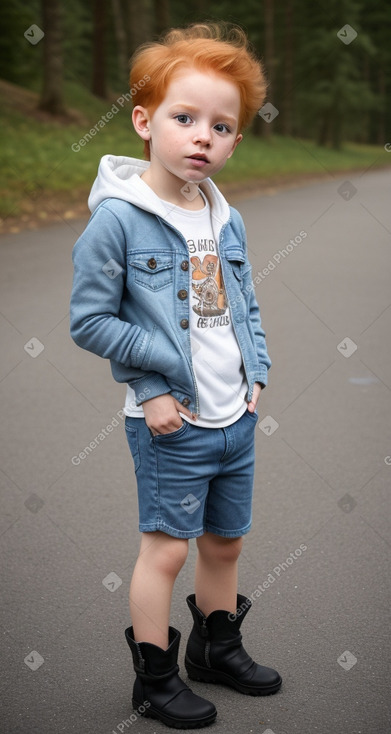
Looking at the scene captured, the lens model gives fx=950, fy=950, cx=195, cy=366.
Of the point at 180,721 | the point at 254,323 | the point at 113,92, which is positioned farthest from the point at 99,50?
the point at 180,721

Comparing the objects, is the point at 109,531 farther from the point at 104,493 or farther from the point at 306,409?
the point at 306,409

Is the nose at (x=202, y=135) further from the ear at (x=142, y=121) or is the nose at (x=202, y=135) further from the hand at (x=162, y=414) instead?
the hand at (x=162, y=414)

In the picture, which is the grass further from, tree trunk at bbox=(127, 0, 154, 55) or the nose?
the nose

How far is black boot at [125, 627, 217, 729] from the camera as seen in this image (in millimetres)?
2660

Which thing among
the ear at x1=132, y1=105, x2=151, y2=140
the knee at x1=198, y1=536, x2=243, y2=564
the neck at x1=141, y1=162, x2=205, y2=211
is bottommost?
the knee at x1=198, y1=536, x2=243, y2=564

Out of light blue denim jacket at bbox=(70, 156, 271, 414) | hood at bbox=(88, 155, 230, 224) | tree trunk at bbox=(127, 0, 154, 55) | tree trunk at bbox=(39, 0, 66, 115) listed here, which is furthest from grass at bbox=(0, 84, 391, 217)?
light blue denim jacket at bbox=(70, 156, 271, 414)

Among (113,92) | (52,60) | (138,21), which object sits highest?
(113,92)

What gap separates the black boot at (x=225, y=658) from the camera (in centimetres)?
287

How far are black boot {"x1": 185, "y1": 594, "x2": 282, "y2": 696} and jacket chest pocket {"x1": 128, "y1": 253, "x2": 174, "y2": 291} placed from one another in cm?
104

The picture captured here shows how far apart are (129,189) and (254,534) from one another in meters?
1.91

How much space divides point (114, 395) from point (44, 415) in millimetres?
510

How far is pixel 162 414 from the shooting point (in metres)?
2.52

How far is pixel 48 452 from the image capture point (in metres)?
4.85

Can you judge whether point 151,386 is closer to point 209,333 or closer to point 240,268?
point 209,333
